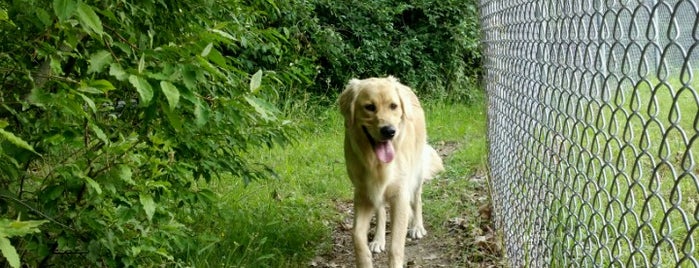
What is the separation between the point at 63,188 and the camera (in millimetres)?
2289

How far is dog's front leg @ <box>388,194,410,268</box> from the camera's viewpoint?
404cm

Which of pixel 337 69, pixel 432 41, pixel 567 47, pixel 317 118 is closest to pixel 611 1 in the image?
pixel 567 47

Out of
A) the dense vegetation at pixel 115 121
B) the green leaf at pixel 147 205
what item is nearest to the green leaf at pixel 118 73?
the dense vegetation at pixel 115 121

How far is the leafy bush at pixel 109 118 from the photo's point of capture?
194 centimetres

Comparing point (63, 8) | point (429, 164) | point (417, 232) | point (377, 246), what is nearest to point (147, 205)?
point (63, 8)

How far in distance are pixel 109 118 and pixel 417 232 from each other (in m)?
2.61

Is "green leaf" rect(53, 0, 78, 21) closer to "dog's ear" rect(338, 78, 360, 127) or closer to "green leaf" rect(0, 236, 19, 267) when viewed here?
"green leaf" rect(0, 236, 19, 267)

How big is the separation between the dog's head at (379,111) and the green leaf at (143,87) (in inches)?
99.3

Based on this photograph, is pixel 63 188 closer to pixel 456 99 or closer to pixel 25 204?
pixel 25 204

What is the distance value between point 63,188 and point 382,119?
85.9 inches

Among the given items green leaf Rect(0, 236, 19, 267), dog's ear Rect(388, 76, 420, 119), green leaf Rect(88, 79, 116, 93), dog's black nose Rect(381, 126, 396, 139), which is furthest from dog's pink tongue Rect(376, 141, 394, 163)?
green leaf Rect(0, 236, 19, 267)

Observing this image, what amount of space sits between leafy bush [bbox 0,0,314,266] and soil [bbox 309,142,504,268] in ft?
5.59

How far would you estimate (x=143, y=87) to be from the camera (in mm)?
1636

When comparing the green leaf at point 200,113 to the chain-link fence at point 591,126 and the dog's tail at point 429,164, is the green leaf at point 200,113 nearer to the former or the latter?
the chain-link fence at point 591,126
